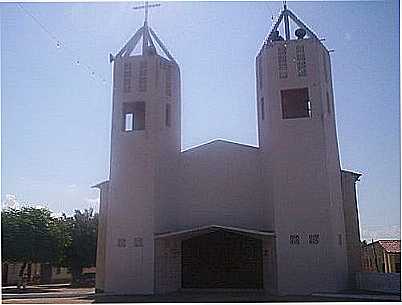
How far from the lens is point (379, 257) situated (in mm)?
16359

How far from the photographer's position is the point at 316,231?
1272cm

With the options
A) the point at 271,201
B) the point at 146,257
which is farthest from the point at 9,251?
the point at 271,201

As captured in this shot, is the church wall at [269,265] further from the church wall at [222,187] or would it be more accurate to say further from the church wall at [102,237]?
the church wall at [102,237]

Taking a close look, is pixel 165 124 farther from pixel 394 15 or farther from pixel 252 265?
pixel 394 15

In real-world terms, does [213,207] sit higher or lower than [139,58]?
lower

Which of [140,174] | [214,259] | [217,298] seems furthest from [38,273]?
[217,298]

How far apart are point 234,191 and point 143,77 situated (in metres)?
4.03

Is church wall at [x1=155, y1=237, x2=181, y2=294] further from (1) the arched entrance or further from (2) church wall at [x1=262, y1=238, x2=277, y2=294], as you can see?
(2) church wall at [x1=262, y1=238, x2=277, y2=294]

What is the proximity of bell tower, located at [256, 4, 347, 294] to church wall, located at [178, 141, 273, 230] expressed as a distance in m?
0.67

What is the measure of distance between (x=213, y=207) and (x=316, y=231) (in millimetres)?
3152

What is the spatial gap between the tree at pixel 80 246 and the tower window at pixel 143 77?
9245 millimetres

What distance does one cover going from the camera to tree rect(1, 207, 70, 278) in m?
18.5

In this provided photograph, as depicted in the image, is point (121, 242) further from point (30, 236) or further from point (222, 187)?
point (30, 236)

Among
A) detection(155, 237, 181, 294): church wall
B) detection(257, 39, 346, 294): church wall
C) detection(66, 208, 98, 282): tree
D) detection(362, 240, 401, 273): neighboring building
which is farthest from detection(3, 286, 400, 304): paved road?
detection(66, 208, 98, 282): tree
